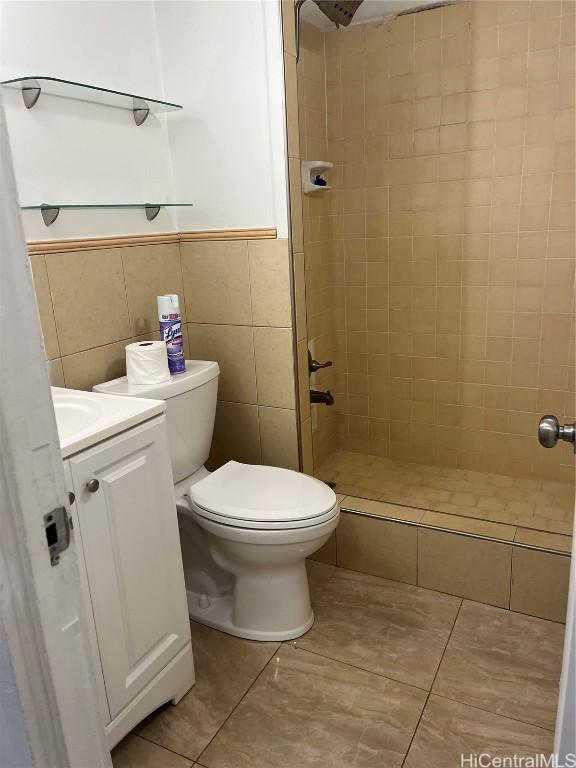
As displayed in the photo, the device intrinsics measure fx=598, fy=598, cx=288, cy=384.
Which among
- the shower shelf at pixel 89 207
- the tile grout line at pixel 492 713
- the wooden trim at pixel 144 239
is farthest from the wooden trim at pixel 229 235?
the tile grout line at pixel 492 713

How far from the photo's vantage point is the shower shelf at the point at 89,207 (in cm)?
162

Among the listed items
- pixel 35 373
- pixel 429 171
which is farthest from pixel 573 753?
pixel 429 171

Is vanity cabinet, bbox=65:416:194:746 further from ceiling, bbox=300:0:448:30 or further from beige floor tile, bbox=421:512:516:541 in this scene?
ceiling, bbox=300:0:448:30

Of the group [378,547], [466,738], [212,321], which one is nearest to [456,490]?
[378,547]

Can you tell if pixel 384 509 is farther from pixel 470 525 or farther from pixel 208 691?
pixel 208 691

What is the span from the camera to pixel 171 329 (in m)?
1.85

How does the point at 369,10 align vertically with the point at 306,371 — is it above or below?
above

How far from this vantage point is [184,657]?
63.6 inches

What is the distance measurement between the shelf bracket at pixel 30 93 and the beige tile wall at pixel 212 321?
0.40 m

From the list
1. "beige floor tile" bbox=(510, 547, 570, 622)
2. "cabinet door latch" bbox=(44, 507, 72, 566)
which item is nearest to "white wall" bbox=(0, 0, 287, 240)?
"cabinet door latch" bbox=(44, 507, 72, 566)

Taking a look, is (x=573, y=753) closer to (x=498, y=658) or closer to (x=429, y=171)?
(x=498, y=658)

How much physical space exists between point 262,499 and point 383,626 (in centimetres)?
57

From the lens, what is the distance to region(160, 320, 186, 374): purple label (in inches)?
72.6

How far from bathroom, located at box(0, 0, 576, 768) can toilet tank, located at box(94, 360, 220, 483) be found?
1cm
